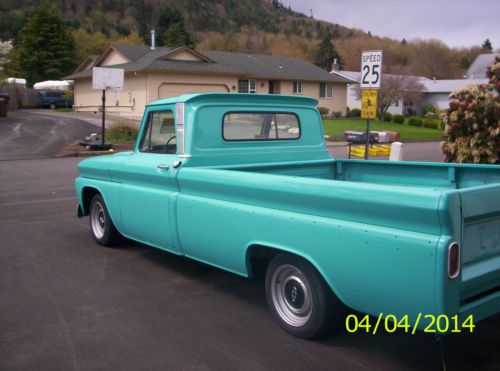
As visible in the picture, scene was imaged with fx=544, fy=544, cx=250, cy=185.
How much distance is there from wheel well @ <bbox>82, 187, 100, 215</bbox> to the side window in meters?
1.21

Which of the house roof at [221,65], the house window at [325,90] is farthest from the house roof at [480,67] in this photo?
the house roof at [221,65]

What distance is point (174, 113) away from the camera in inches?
210

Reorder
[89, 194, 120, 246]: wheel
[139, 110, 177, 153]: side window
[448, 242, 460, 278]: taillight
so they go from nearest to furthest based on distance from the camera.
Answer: [448, 242, 460, 278]: taillight < [139, 110, 177, 153]: side window < [89, 194, 120, 246]: wheel

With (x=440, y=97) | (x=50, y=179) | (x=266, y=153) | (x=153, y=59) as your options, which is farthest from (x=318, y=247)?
(x=440, y=97)

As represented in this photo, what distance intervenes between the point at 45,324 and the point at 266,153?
268cm

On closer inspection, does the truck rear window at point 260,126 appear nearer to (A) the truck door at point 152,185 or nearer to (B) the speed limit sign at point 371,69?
(A) the truck door at point 152,185

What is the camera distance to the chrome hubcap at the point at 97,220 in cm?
663

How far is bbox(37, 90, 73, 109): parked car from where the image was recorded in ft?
153

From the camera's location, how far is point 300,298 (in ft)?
13.3

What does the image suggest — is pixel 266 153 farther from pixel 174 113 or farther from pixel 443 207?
pixel 443 207

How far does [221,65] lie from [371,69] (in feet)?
91.2

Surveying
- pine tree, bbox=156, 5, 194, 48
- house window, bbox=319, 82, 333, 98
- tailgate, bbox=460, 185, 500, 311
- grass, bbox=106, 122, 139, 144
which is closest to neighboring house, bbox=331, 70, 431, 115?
house window, bbox=319, 82, 333, 98

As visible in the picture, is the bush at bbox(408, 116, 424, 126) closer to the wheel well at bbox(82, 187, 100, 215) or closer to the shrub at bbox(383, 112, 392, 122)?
the shrub at bbox(383, 112, 392, 122)

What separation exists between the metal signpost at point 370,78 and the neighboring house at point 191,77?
23693mm
